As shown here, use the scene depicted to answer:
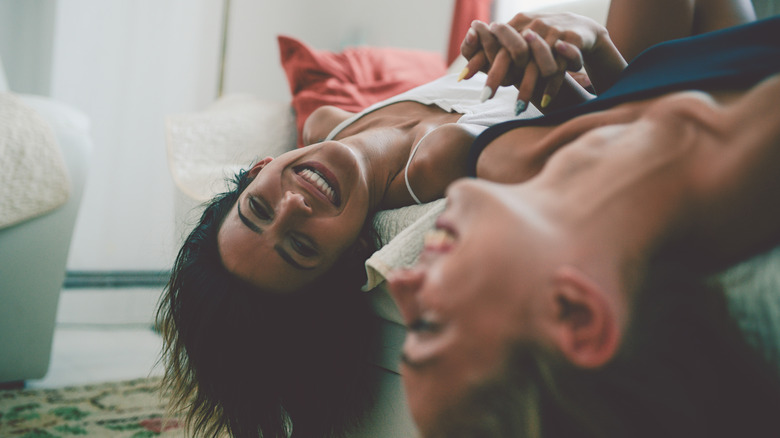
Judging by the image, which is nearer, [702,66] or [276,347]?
[702,66]

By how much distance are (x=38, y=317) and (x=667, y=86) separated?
1.50 metres

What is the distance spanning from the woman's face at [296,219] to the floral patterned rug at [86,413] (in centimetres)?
48

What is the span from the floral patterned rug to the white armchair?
0.31 feet

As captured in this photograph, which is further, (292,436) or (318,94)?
(318,94)

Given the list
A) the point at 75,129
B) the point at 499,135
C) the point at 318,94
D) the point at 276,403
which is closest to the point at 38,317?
the point at 75,129

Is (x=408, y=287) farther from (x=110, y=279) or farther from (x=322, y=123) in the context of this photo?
(x=110, y=279)

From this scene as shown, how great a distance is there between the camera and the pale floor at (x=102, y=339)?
64.8 inches

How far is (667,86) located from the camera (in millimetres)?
535

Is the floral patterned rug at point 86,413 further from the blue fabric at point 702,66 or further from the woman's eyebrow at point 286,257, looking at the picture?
the blue fabric at point 702,66

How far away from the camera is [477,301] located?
0.39 m

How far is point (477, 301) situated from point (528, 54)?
1.43 ft

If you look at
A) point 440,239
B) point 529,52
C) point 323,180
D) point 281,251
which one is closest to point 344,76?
point 323,180

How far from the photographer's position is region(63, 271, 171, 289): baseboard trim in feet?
7.53

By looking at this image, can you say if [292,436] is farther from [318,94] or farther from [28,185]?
[318,94]
